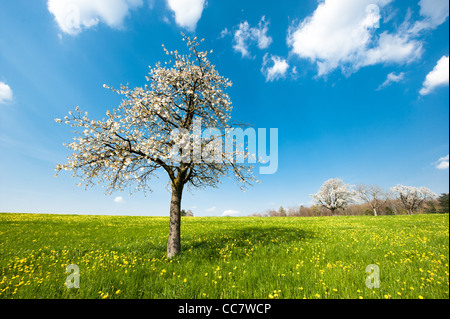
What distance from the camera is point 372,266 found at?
6.21 meters

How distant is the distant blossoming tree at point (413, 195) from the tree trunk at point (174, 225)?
88.5 meters

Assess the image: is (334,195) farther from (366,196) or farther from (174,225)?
(174,225)

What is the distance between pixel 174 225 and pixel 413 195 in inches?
3678

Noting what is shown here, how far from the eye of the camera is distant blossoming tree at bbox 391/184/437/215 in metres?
65.4

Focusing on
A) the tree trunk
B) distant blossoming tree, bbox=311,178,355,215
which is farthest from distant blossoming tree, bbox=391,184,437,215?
the tree trunk

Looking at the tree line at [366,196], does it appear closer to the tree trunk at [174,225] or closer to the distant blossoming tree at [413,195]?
the distant blossoming tree at [413,195]

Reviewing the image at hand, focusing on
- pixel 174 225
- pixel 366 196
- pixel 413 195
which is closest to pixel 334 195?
pixel 366 196

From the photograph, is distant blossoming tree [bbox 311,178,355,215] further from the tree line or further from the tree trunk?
the tree trunk

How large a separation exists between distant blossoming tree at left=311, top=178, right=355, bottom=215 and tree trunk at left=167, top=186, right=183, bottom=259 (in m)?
62.4

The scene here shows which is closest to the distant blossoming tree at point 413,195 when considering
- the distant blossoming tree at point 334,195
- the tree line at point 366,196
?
the tree line at point 366,196

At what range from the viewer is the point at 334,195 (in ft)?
197
